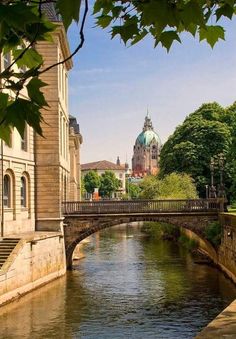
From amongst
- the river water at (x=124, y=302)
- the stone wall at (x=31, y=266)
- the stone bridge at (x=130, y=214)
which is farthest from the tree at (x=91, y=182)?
the stone wall at (x=31, y=266)

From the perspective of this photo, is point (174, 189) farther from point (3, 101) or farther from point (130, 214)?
point (3, 101)

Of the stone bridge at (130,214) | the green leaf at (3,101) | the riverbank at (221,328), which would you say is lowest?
the riverbank at (221,328)

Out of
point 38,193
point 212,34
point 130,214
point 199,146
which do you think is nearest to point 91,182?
point 199,146

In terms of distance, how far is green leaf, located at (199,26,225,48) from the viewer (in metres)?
3.47

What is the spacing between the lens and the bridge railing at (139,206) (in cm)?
3550

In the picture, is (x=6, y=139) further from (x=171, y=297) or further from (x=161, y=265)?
(x=161, y=265)

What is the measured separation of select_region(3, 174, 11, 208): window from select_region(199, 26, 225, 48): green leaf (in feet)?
87.4

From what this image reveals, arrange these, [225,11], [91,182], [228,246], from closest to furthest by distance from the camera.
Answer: [225,11], [228,246], [91,182]

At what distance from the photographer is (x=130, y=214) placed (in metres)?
35.5

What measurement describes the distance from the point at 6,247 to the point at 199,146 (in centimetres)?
3480

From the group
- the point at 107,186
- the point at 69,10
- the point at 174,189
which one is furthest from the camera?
Result: the point at 107,186

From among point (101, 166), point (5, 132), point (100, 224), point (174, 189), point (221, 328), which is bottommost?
point (221, 328)

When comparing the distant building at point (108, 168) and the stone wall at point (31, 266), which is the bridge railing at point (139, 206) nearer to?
the stone wall at point (31, 266)

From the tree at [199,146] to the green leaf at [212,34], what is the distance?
5195 cm
